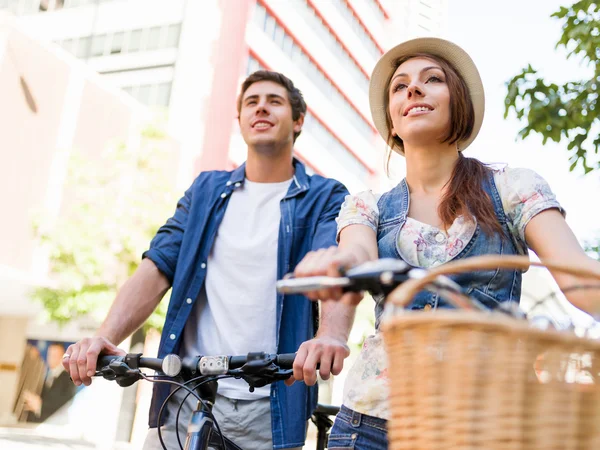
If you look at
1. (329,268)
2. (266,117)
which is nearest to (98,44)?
(266,117)

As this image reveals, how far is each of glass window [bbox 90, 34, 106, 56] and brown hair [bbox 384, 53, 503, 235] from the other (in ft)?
105

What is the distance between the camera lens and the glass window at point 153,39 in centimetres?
3039

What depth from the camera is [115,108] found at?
22.1 m

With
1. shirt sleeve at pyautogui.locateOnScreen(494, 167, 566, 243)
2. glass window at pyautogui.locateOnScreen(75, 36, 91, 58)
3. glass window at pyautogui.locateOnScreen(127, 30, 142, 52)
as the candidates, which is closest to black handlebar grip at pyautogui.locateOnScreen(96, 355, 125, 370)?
shirt sleeve at pyautogui.locateOnScreen(494, 167, 566, 243)

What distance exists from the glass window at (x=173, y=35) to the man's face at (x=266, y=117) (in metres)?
27.4

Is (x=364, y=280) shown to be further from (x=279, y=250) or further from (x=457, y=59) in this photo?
(x=279, y=250)

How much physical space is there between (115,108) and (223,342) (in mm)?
20346

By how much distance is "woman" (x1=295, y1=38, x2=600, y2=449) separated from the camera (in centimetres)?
190

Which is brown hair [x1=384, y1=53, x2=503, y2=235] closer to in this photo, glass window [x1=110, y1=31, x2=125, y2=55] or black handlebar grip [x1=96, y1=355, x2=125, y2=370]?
black handlebar grip [x1=96, y1=355, x2=125, y2=370]

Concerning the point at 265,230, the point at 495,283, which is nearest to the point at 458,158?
the point at 495,283

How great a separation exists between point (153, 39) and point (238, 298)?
29.5 meters

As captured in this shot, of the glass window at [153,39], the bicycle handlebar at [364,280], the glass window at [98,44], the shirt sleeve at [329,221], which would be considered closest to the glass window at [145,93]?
the glass window at [153,39]

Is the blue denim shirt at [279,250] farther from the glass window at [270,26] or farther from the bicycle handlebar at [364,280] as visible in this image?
the glass window at [270,26]

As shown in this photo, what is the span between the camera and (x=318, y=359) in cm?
204
